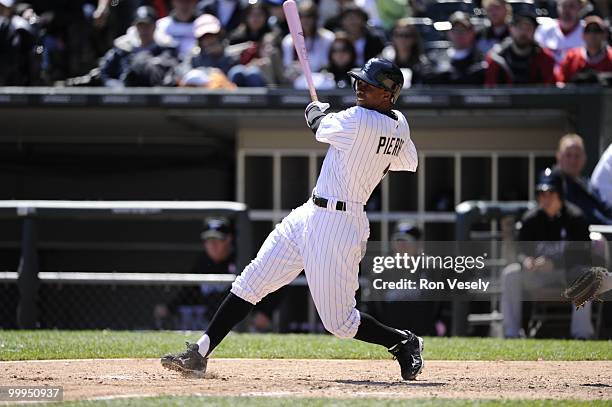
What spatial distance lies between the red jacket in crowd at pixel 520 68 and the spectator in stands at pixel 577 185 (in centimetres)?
101

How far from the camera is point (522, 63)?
34.4ft

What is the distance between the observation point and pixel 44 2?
1248 centimetres

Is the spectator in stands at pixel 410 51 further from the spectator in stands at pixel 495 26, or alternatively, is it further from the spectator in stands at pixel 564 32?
the spectator in stands at pixel 564 32

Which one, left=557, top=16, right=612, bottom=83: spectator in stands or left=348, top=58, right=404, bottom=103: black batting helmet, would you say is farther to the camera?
left=557, top=16, right=612, bottom=83: spectator in stands

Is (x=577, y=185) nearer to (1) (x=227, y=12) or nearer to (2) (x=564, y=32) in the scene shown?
(2) (x=564, y=32)

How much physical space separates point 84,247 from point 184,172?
1.26 meters

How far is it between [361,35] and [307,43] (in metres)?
0.53

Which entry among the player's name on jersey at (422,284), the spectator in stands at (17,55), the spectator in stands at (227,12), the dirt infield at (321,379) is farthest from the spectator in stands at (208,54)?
the dirt infield at (321,379)

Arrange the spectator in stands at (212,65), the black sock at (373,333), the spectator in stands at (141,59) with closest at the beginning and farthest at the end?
the black sock at (373,333)
the spectator in stands at (212,65)
the spectator in stands at (141,59)

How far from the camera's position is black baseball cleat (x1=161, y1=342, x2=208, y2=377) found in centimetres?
578

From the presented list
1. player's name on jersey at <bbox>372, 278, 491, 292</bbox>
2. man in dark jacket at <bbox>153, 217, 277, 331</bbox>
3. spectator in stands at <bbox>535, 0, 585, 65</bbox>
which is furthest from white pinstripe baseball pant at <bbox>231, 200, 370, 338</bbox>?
spectator in stands at <bbox>535, 0, 585, 65</bbox>

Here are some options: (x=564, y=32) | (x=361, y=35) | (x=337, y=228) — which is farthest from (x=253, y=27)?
(x=337, y=228)

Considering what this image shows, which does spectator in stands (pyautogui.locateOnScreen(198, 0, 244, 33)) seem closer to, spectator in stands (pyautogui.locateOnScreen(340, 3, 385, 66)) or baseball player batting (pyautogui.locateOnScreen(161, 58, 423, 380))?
spectator in stands (pyautogui.locateOnScreen(340, 3, 385, 66))

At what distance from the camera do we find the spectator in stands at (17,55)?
437 inches
